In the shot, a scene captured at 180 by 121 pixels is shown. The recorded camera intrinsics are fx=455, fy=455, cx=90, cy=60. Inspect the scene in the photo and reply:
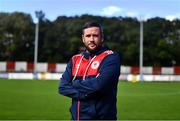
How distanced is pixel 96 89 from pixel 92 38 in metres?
0.41

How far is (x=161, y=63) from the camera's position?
8656 centimetres

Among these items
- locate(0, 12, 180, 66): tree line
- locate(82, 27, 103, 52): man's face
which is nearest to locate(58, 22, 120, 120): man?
locate(82, 27, 103, 52): man's face

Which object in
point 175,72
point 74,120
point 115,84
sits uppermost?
point 115,84

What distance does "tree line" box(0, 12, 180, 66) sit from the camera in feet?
281

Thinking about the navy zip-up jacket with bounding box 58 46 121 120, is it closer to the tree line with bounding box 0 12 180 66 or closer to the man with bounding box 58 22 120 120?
the man with bounding box 58 22 120 120

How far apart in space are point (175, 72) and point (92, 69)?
242ft

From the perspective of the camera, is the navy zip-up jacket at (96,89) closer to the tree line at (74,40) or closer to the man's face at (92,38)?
the man's face at (92,38)

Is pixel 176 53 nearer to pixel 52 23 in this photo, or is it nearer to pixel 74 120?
pixel 52 23

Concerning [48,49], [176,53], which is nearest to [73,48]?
[48,49]

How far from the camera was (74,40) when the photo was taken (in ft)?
280

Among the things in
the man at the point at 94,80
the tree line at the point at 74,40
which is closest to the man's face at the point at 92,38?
the man at the point at 94,80

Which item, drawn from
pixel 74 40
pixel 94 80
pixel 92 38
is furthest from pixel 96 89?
pixel 74 40

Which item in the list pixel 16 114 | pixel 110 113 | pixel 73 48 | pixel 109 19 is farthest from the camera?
pixel 109 19

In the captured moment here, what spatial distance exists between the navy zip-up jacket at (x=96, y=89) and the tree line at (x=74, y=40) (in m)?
80.4
